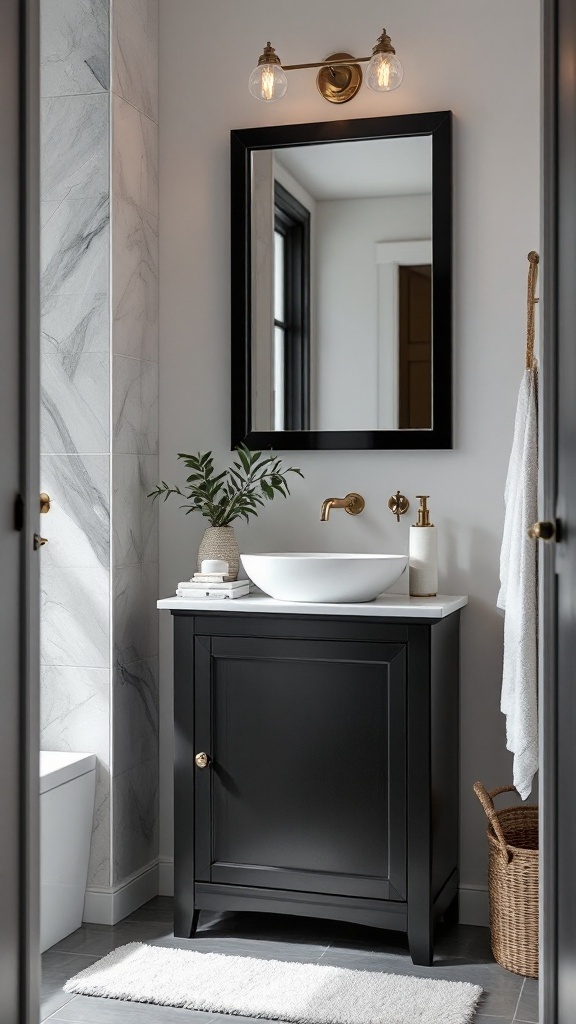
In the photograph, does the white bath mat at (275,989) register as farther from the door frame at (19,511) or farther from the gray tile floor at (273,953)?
the door frame at (19,511)

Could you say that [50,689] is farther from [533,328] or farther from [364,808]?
[533,328]

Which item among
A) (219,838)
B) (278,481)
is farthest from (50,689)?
(278,481)

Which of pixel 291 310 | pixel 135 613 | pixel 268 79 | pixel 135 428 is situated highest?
pixel 268 79

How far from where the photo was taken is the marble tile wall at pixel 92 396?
2996mm

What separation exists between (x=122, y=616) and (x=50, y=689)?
288 millimetres

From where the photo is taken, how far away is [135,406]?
3148mm

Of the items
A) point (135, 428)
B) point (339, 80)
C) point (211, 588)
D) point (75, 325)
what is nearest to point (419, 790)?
point (211, 588)

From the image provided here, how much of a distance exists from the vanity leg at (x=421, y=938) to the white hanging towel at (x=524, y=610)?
0.39 meters

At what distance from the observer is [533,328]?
2.87 m

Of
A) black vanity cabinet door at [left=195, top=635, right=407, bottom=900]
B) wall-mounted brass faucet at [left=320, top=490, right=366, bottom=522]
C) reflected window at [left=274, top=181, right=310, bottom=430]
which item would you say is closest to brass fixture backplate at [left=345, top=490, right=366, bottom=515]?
wall-mounted brass faucet at [left=320, top=490, right=366, bottom=522]

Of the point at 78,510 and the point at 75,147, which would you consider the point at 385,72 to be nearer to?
the point at 75,147

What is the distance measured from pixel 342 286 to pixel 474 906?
178 cm

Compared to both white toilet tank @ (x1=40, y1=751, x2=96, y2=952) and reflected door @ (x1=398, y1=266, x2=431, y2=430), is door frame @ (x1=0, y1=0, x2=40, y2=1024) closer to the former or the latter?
white toilet tank @ (x1=40, y1=751, x2=96, y2=952)

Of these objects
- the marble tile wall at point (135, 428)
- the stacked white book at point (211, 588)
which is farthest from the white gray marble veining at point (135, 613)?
the stacked white book at point (211, 588)
